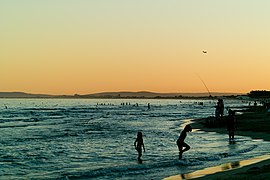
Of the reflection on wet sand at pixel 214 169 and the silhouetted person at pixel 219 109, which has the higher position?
the silhouetted person at pixel 219 109

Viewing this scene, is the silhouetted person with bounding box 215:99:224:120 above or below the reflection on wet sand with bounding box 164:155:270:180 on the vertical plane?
above

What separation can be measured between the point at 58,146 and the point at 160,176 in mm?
11913

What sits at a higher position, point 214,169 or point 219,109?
point 219,109

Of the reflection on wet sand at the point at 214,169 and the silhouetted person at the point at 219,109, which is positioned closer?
the reflection on wet sand at the point at 214,169

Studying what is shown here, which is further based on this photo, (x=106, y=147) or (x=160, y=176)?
(x=106, y=147)

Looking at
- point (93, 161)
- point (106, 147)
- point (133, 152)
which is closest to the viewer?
point (93, 161)

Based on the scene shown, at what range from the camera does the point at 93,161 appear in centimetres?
1948

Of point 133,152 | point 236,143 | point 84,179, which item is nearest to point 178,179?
point 84,179

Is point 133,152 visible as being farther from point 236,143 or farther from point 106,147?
point 236,143

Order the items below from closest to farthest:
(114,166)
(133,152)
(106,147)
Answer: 1. (114,166)
2. (133,152)
3. (106,147)

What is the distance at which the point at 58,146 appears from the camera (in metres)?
25.8

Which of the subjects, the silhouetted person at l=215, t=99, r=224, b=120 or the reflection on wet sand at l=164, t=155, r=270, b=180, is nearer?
the reflection on wet sand at l=164, t=155, r=270, b=180

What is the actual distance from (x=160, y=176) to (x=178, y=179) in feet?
3.39

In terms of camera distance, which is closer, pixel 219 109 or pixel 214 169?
pixel 214 169
